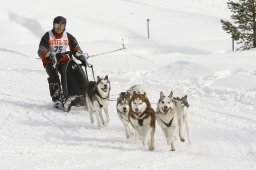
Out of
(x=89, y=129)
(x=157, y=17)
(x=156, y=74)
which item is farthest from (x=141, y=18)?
(x=89, y=129)

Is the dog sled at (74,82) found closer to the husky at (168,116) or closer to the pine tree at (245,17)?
the husky at (168,116)

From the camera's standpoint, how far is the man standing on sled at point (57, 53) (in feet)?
30.5

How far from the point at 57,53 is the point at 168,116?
3280mm

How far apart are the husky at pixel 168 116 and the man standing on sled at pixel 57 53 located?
9.47 feet

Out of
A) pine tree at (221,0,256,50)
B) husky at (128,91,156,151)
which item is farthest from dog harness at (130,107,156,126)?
pine tree at (221,0,256,50)

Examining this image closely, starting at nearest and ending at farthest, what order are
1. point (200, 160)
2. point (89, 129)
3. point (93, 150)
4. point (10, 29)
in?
point (200, 160)
point (93, 150)
point (89, 129)
point (10, 29)

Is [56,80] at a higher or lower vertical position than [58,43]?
lower

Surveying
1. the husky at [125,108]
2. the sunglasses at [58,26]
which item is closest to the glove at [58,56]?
the sunglasses at [58,26]

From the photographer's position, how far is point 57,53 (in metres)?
9.28

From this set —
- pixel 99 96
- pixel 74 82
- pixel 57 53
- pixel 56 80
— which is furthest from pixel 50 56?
pixel 99 96

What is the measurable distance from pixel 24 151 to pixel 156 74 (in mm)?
8129

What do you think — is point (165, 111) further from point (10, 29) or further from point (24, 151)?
point (10, 29)

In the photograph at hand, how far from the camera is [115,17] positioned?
41781 mm

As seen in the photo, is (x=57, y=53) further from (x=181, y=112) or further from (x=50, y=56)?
(x=181, y=112)
